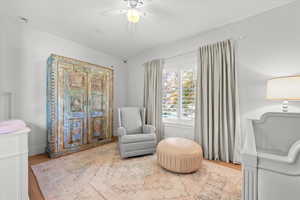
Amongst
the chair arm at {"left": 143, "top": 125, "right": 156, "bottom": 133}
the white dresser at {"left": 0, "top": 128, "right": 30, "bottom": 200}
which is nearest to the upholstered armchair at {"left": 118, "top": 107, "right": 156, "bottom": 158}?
the chair arm at {"left": 143, "top": 125, "right": 156, "bottom": 133}

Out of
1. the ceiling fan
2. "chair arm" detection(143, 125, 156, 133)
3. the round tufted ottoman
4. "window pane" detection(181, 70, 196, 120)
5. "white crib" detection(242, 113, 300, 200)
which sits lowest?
the round tufted ottoman

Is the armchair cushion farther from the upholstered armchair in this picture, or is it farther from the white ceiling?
the white ceiling

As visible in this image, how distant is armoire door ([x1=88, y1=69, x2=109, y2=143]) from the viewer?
3.06 metres

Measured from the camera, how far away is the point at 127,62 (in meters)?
4.45

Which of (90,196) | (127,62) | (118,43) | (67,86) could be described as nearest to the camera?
(90,196)

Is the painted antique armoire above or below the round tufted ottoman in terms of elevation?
above

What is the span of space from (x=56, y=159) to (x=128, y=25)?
281 centimetres

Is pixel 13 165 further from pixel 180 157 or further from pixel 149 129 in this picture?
pixel 149 129

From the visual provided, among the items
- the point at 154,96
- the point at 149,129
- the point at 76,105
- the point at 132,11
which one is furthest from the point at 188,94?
the point at 76,105

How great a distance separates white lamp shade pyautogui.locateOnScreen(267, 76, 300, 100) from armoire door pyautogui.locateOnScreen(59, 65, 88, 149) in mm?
3201

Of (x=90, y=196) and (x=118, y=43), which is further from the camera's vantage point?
(x=118, y=43)

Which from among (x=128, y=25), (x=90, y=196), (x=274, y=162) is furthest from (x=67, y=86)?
(x=274, y=162)

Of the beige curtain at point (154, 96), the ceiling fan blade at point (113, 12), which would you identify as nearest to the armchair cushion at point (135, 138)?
the beige curtain at point (154, 96)

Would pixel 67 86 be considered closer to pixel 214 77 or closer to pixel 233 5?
pixel 214 77
